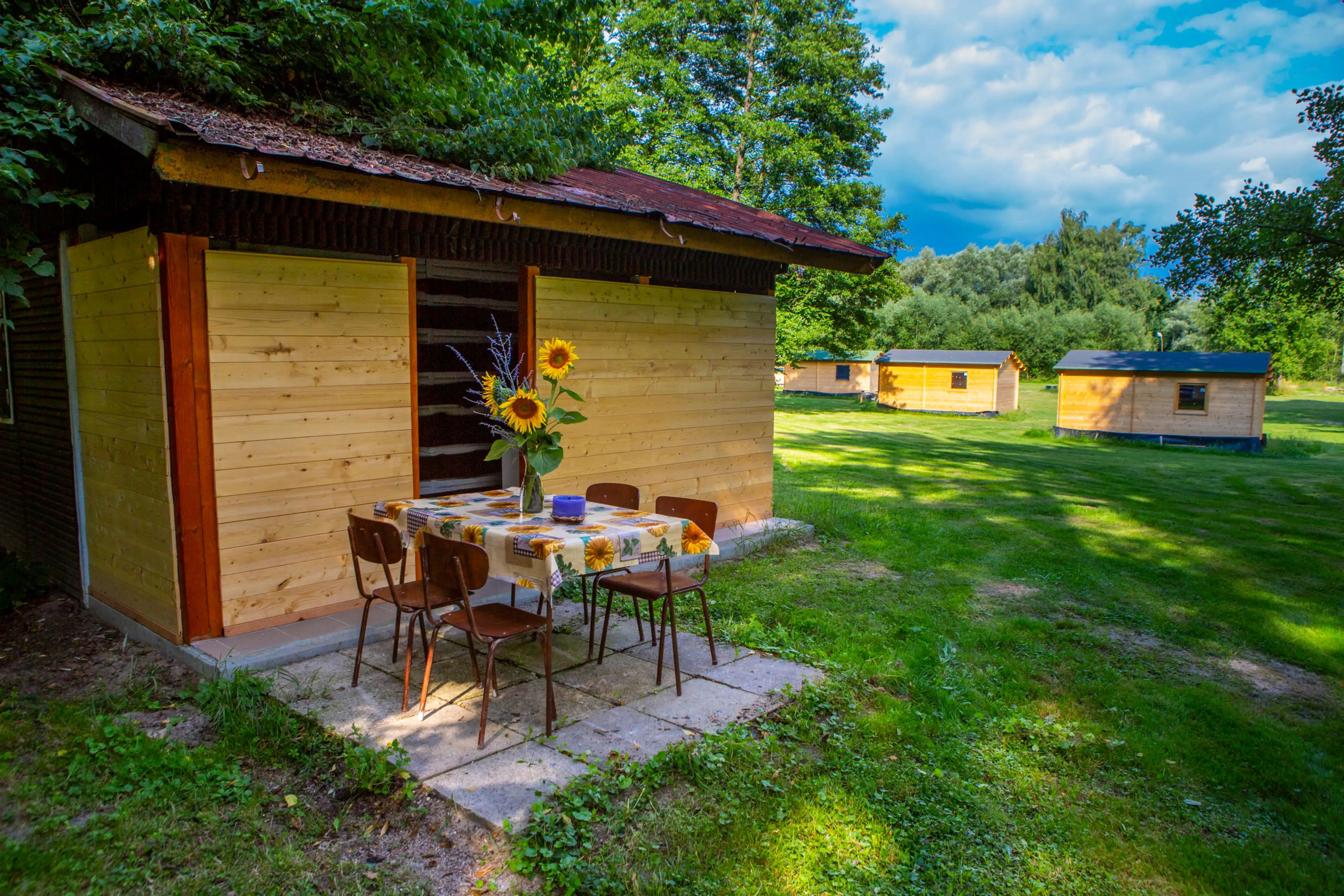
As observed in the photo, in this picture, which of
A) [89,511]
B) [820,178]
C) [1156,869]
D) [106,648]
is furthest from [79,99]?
[820,178]

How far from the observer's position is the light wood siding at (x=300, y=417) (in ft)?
15.3

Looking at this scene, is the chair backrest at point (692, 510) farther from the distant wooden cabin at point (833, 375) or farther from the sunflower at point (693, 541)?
the distant wooden cabin at point (833, 375)

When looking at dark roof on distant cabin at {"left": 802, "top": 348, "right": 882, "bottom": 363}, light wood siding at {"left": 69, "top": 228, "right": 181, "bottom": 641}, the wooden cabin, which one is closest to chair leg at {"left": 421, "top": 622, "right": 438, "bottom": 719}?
the wooden cabin

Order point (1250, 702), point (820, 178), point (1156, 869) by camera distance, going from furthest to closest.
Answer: point (820, 178), point (1250, 702), point (1156, 869)

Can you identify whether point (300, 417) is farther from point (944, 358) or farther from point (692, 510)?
point (944, 358)

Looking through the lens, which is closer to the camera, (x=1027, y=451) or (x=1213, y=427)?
(x=1027, y=451)

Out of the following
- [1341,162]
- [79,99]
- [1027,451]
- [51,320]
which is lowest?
[1027,451]

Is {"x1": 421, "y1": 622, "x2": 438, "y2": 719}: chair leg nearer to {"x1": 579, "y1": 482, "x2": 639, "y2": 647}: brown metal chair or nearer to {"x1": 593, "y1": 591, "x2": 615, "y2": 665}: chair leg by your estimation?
{"x1": 593, "y1": 591, "x2": 615, "y2": 665}: chair leg

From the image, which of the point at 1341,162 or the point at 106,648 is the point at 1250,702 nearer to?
the point at 106,648

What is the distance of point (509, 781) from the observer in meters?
3.35

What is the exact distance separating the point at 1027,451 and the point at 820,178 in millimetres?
10038

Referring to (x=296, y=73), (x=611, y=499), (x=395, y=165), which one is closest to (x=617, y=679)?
(x=611, y=499)

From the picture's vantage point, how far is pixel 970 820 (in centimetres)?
326

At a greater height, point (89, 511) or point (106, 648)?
point (89, 511)
